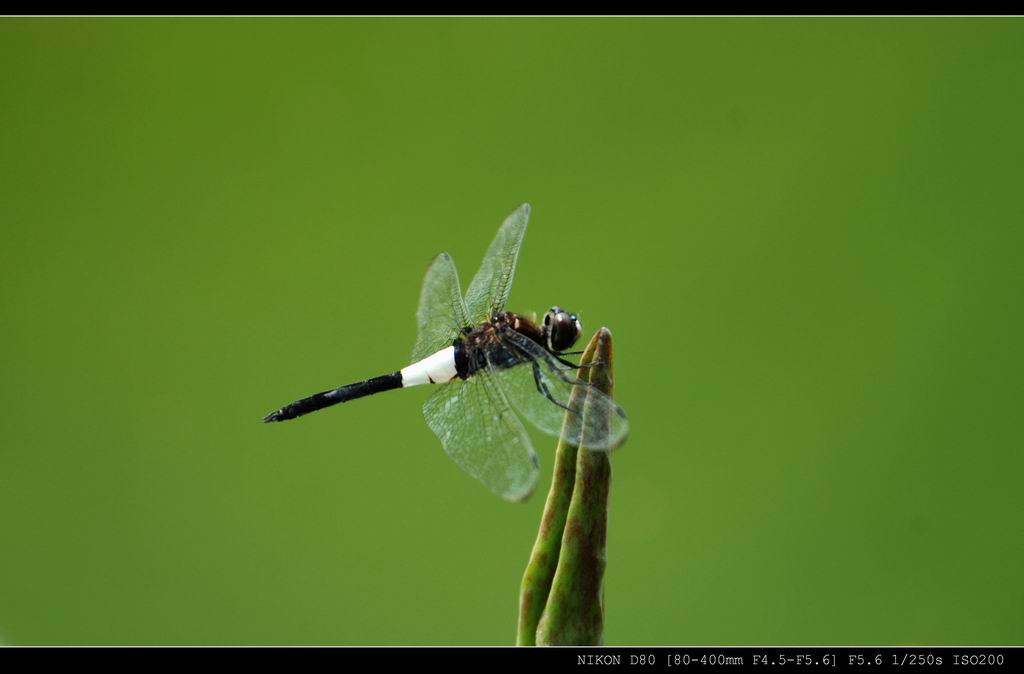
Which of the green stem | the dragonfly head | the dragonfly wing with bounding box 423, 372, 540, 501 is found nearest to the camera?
the green stem

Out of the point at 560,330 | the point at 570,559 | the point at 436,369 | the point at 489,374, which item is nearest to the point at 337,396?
the point at 436,369

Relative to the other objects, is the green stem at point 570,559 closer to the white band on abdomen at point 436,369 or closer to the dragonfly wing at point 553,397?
the dragonfly wing at point 553,397

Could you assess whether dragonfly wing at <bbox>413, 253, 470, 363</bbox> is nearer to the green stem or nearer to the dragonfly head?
the dragonfly head

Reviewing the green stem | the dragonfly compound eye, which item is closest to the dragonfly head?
the dragonfly compound eye

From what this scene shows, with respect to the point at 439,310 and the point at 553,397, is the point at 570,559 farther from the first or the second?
the point at 439,310

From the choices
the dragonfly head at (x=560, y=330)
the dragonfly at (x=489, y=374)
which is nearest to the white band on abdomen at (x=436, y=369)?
the dragonfly at (x=489, y=374)

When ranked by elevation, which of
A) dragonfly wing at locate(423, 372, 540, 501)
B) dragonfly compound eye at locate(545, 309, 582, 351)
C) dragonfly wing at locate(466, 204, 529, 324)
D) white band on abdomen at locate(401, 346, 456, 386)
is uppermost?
dragonfly wing at locate(466, 204, 529, 324)

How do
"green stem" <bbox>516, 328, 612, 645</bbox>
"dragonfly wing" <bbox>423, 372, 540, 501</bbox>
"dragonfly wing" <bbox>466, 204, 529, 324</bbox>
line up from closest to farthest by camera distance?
"green stem" <bbox>516, 328, 612, 645</bbox> < "dragonfly wing" <bbox>423, 372, 540, 501</bbox> < "dragonfly wing" <bbox>466, 204, 529, 324</bbox>
